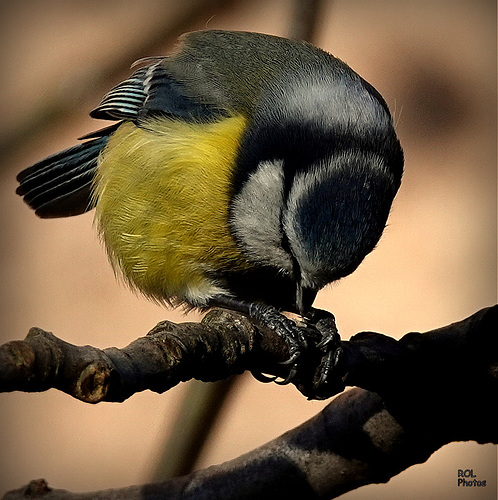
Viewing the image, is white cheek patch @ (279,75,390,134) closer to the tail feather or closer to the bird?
the bird

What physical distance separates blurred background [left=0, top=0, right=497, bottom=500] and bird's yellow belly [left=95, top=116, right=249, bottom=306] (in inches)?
9.9

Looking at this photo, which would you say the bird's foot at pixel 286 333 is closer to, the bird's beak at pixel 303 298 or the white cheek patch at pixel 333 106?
the bird's beak at pixel 303 298

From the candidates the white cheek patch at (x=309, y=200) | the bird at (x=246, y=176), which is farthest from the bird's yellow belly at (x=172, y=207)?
Result: the white cheek patch at (x=309, y=200)

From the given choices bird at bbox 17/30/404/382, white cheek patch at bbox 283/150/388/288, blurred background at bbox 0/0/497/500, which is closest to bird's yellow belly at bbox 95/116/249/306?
bird at bbox 17/30/404/382

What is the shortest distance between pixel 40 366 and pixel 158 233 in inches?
24.8

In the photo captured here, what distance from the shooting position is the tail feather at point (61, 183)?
1497 mm

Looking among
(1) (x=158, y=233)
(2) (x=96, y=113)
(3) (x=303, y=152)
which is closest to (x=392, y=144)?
(3) (x=303, y=152)

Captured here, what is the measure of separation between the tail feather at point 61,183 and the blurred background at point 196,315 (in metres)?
0.06

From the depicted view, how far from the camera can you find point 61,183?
1508 mm

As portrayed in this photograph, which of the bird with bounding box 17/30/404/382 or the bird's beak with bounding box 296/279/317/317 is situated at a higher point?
the bird with bounding box 17/30/404/382

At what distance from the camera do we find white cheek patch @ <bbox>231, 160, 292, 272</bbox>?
43.9 inches

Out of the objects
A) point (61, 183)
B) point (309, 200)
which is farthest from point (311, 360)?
point (61, 183)

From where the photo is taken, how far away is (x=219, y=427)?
4.92ft

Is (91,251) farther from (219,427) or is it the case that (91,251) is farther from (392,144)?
(392,144)
